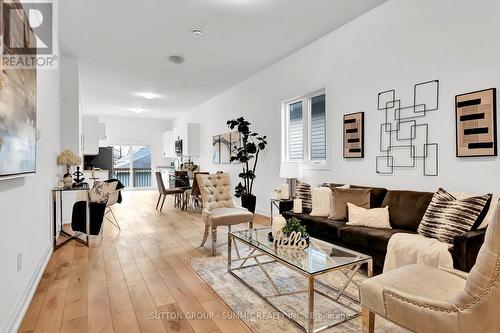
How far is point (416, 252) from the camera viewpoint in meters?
2.37

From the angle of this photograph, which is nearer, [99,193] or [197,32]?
[197,32]

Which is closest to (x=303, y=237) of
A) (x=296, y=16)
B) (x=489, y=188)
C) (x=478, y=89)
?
(x=489, y=188)

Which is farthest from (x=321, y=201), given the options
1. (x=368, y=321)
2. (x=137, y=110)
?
(x=137, y=110)

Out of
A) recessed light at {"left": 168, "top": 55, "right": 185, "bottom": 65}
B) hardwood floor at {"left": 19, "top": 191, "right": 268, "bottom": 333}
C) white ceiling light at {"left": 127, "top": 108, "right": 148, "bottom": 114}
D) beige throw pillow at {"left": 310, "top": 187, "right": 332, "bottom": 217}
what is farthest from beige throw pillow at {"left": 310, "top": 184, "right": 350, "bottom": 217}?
white ceiling light at {"left": 127, "top": 108, "right": 148, "bottom": 114}

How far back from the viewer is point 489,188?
262 cm

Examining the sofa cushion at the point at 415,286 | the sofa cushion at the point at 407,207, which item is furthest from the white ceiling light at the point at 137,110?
the sofa cushion at the point at 415,286

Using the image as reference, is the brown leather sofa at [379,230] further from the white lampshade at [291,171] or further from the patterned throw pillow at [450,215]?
the white lampshade at [291,171]

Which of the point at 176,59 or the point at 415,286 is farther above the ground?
the point at 176,59

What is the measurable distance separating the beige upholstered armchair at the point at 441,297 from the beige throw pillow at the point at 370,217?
1253 millimetres

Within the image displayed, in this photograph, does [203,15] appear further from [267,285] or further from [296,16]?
[267,285]

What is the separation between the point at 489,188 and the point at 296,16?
291 cm

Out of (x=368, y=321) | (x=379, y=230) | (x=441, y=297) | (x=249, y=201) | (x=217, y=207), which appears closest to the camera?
(x=441, y=297)

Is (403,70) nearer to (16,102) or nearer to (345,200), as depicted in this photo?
(345,200)

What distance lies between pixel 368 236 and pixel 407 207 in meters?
0.58
